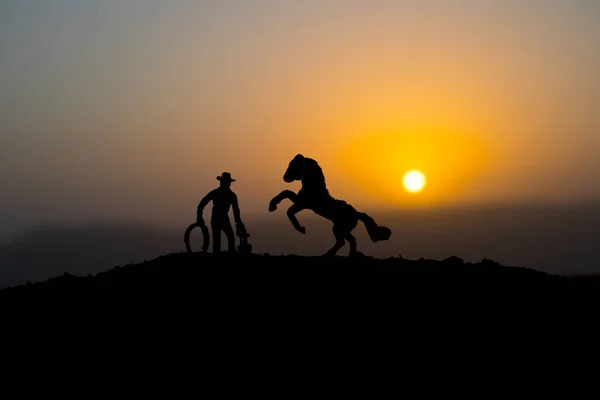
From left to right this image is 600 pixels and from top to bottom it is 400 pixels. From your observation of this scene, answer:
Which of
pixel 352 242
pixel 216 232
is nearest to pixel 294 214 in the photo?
pixel 352 242

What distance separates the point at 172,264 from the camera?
59.2 feet

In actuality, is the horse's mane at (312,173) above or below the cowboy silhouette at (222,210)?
above

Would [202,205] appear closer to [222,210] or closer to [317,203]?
[222,210]

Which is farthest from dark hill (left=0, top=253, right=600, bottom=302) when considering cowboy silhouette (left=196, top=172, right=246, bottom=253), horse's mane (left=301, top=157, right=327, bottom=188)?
horse's mane (left=301, top=157, right=327, bottom=188)

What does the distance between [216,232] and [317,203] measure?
3.05 metres

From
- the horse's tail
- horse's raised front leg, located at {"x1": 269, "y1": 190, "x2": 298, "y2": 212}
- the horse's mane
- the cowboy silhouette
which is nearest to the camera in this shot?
horse's raised front leg, located at {"x1": 269, "y1": 190, "x2": 298, "y2": 212}

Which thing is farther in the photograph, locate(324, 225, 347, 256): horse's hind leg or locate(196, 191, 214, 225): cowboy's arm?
locate(196, 191, 214, 225): cowboy's arm

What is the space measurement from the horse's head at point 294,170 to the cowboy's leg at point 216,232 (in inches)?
87.9

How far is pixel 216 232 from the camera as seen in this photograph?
1975cm

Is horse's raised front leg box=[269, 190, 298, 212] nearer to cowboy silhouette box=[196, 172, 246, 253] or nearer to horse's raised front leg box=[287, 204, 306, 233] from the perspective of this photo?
horse's raised front leg box=[287, 204, 306, 233]

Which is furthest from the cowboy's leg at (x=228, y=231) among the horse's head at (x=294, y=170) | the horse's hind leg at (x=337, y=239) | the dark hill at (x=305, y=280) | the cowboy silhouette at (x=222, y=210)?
the horse's hind leg at (x=337, y=239)

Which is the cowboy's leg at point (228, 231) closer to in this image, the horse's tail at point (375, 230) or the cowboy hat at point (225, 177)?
the cowboy hat at point (225, 177)

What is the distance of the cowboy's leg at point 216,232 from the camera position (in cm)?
1966

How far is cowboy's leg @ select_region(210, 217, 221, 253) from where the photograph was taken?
64.5 feet
